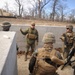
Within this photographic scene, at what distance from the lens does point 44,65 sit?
Answer: 119 inches

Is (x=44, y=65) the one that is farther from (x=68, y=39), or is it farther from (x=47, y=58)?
(x=68, y=39)

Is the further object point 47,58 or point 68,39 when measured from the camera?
point 68,39

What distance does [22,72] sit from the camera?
7.34 m

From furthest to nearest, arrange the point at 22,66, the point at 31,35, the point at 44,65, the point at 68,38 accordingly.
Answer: the point at 31,35 < the point at 22,66 < the point at 68,38 < the point at 44,65

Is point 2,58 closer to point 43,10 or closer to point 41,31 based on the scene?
point 41,31

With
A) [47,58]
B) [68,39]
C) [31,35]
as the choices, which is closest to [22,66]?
[31,35]

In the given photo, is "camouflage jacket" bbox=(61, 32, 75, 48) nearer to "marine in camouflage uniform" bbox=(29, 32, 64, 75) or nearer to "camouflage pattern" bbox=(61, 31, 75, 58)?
"camouflage pattern" bbox=(61, 31, 75, 58)

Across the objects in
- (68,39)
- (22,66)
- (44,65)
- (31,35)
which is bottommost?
(22,66)

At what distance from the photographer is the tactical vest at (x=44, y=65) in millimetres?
3027

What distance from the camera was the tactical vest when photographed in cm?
303

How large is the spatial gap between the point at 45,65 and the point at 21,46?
7686 mm

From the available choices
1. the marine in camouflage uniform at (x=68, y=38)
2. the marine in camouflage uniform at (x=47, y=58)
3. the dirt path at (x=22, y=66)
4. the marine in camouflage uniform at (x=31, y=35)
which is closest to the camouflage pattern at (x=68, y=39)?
the marine in camouflage uniform at (x=68, y=38)

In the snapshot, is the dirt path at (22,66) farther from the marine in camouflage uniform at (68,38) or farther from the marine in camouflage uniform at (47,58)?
the marine in camouflage uniform at (47,58)

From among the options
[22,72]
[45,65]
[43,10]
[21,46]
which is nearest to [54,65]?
[45,65]
